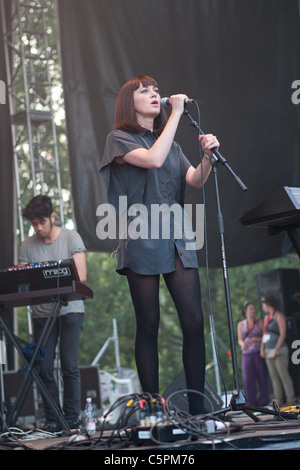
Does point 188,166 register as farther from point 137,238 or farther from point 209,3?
point 209,3

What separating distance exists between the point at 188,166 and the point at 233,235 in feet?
9.86

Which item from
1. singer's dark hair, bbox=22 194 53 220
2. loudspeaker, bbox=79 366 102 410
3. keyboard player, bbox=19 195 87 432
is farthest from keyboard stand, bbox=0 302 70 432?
loudspeaker, bbox=79 366 102 410

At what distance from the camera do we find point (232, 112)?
5812 mm

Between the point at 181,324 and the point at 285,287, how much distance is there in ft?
17.9

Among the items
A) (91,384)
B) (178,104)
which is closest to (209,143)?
(178,104)

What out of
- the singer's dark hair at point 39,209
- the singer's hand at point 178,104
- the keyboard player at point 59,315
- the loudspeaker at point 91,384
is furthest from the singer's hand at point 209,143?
the loudspeaker at point 91,384

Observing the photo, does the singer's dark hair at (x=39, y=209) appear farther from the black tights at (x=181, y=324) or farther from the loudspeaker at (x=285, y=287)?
→ the loudspeaker at (x=285, y=287)

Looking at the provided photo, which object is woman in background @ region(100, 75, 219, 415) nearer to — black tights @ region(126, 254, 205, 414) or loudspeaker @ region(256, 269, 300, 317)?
black tights @ region(126, 254, 205, 414)

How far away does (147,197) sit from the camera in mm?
2797

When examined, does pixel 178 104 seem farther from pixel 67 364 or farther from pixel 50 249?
pixel 67 364

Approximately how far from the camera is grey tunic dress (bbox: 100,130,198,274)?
2.73m

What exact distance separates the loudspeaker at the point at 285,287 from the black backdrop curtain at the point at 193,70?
2.39 metres
